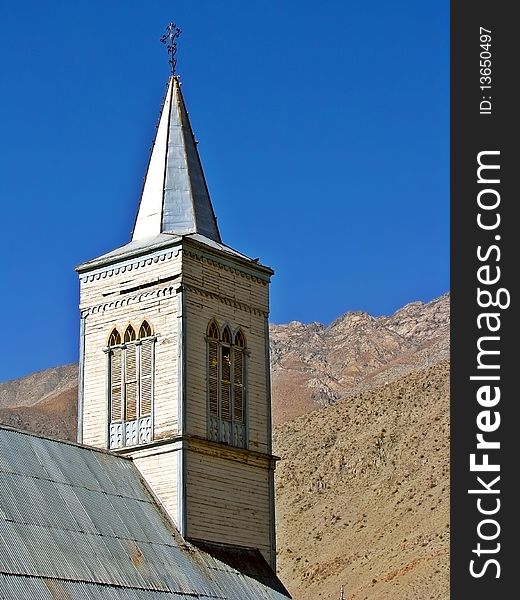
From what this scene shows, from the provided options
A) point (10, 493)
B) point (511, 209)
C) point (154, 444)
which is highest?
point (511, 209)

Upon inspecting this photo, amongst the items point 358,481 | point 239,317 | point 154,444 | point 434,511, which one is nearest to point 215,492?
point 154,444

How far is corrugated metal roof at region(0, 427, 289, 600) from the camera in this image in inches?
993

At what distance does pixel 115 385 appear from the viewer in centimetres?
3325

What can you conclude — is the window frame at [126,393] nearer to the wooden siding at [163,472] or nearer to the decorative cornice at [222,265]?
the wooden siding at [163,472]

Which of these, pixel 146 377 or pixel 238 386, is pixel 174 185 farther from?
pixel 238 386

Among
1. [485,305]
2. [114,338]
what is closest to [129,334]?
[114,338]

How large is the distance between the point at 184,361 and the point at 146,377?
4.22 ft

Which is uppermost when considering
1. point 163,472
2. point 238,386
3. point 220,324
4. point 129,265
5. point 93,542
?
point 129,265

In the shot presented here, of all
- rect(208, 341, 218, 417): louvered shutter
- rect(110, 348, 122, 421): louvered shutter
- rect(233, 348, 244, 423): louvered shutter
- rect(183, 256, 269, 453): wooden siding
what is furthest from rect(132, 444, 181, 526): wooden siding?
rect(233, 348, 244, 423): louvered shutter

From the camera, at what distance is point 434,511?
9169cm

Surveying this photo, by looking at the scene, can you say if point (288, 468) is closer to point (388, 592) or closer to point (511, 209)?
point (388, 592)

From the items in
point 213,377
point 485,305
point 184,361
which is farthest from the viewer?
point 213,377

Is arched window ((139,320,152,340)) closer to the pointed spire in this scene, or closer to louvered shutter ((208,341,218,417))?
louvered shutter ((208,341,218,417))

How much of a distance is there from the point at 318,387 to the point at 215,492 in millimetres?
163916
